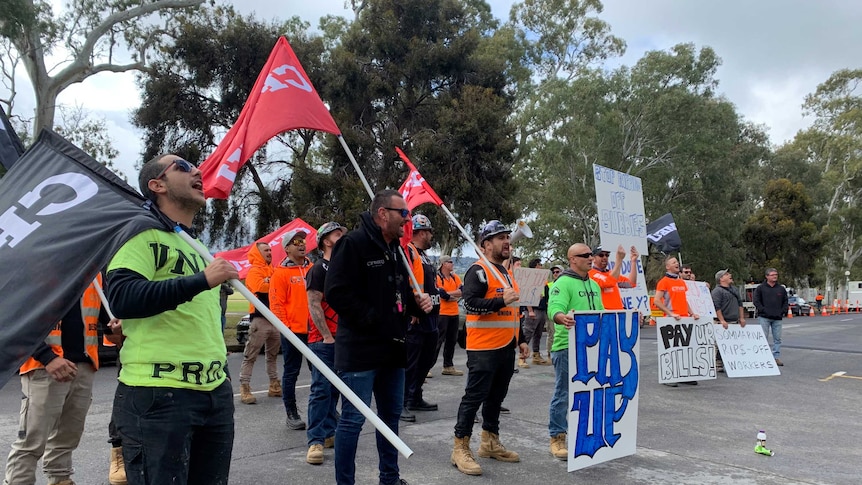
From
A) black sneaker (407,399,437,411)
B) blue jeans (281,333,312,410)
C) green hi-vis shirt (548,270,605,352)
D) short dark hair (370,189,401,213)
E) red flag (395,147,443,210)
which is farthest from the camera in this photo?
red flag (395,147,443,210)

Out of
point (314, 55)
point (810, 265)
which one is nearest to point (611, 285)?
point (314, 55)

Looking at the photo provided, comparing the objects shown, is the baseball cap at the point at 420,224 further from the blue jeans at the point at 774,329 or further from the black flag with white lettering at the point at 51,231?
the blue jeans at the point at 774,329

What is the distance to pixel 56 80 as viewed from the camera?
1593 centimetres

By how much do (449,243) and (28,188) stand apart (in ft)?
68.2

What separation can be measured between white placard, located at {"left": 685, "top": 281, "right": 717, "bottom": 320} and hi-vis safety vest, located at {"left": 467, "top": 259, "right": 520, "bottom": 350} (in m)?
5.75

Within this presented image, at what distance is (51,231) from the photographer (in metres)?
2.19

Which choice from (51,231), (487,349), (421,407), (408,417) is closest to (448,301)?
(421,407)

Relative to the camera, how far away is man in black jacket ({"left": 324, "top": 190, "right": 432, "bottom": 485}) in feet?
12.7

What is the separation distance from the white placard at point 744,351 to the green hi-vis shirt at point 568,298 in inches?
224

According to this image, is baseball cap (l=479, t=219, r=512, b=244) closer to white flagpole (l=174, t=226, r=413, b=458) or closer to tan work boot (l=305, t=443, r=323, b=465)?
A: tan work boot (l=305, t=443, r=323, b=465)

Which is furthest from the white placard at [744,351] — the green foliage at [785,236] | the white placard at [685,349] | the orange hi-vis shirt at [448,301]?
the green foliage at [785,236]

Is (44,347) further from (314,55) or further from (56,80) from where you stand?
(314,55)

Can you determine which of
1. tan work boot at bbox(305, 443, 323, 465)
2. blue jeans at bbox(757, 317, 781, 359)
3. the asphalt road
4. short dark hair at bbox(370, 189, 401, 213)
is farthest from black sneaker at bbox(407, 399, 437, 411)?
blue jeans at bbox(757, 317, 781, 359)

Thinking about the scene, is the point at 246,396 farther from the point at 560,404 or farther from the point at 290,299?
the point at 560,404
